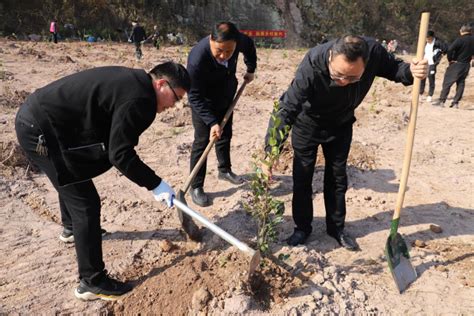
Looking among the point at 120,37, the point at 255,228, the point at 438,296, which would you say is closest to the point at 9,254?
the point at 255,228

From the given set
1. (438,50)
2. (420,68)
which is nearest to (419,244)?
(420,68)

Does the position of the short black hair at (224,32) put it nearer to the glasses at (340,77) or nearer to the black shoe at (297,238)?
the glasses at (340,77)

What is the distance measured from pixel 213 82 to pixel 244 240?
1396 millimetres

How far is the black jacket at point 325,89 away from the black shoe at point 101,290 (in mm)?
1383

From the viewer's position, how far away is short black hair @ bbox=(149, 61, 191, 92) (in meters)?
2.21

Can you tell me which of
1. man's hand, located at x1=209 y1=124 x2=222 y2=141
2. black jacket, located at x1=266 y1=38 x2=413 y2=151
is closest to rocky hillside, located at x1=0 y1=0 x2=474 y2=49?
man's hand, located at x1=209 y1=124 x2=222 y2=141

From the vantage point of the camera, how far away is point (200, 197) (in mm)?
3873

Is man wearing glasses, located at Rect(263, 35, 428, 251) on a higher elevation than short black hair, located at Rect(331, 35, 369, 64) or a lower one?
lower

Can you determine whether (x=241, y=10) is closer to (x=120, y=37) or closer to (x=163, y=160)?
(x=120, y=37)

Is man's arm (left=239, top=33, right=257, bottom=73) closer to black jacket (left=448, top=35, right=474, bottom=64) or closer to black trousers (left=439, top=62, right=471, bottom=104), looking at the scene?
black jacket (left=448, top=35, right=474, bottom=64)

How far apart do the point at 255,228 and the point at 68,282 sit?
151 centimetres

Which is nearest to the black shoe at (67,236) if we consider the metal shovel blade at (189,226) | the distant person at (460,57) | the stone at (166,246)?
the stone at (166,246)

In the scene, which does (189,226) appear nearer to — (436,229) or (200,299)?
(200,299)

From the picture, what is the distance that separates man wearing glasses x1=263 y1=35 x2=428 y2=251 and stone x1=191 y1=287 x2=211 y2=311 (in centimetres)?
87
